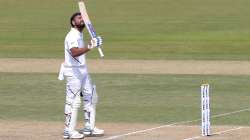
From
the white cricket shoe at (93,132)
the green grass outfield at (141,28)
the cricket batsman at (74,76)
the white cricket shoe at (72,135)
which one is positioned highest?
the green grass outfield at (141,28)

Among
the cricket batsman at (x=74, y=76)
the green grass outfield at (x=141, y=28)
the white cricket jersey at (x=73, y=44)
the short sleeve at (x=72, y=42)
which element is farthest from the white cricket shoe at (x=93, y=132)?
the green grass outfield at (x=141, y=28)

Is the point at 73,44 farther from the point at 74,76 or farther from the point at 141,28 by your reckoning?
the point at 141,28

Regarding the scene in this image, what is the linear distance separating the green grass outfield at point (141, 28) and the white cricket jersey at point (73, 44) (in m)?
18.2

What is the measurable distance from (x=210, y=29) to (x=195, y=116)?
27618 mm

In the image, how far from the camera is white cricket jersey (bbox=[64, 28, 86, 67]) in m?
13.7

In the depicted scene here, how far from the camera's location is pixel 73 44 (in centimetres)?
1364

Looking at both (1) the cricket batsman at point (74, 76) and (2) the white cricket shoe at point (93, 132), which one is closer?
(1) the cricket batsman at point (74, 76)

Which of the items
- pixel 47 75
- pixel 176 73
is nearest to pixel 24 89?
pixel 47 75

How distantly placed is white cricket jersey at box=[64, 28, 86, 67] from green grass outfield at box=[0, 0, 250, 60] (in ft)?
59.6

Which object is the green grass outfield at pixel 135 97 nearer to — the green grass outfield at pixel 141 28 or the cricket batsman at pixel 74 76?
the cricket batsman at pixel 74 76

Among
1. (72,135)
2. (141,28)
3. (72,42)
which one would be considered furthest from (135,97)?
(141,28)

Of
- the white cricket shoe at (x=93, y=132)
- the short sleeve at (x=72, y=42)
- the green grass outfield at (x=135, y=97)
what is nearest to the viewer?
the short sleeve at (x=72, y=42)

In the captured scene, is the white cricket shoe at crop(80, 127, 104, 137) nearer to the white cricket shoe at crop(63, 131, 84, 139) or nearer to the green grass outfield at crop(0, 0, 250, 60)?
the white cricket shoe at crop(63, 131, 84, 139)

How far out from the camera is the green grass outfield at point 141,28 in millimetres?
34562
